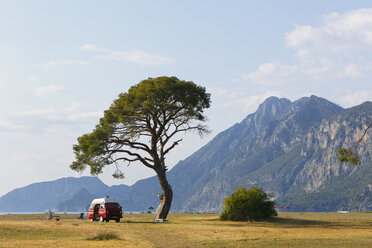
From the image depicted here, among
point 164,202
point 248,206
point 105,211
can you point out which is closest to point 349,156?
point 248,206

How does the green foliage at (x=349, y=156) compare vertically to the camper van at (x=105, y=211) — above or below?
above

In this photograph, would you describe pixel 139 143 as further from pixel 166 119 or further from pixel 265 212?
pixel 265 212

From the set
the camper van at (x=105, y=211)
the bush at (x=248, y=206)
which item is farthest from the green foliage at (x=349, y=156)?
the camper van at (x=105, y=211)

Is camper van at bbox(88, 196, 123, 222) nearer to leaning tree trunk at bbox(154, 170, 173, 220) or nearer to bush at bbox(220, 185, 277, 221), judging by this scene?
leaning tree trunk at bbox(154, 170, 173, 220)

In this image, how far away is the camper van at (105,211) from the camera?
40.7 m

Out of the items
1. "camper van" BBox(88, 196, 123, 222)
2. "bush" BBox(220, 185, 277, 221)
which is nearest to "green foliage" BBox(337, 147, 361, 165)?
"bush" BBox(220, 185, 277, 221)

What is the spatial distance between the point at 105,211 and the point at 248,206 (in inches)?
494

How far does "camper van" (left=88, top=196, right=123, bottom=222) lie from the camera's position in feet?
133

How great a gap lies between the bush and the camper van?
9579 mm

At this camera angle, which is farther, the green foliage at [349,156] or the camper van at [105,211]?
A: the camper van at [105,211]

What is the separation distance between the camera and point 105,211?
133 feet

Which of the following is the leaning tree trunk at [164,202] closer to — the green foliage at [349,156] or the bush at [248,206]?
the bush at [248,206]

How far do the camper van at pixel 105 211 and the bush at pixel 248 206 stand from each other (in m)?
9.58

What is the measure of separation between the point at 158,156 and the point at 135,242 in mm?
21901
